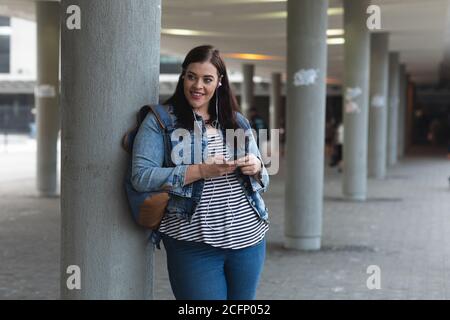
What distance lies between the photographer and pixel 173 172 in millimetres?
3535

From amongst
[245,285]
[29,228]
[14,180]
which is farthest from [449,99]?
[245,285]

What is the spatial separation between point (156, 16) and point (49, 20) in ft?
50.4

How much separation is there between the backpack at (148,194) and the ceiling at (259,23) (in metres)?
14.3

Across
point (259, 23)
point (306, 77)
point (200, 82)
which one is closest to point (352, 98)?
point (259, 23)

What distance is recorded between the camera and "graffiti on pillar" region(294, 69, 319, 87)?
11.5m

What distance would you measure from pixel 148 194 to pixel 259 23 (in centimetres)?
1876

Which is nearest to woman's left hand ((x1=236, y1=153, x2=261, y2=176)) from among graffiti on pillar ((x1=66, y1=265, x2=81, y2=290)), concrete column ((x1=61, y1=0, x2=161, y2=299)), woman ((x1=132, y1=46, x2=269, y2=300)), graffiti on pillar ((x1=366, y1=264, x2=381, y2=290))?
woman ((x1=132, y1=46, x2=269, y2=300))

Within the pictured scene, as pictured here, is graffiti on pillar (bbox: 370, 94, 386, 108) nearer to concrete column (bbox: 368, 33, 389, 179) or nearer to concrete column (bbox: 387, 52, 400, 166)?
concrete column (bbox: 368, 33, 389, 179)

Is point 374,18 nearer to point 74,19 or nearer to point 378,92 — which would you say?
point 378,92

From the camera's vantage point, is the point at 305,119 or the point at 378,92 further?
the point at 378,92

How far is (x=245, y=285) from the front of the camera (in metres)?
3.85
